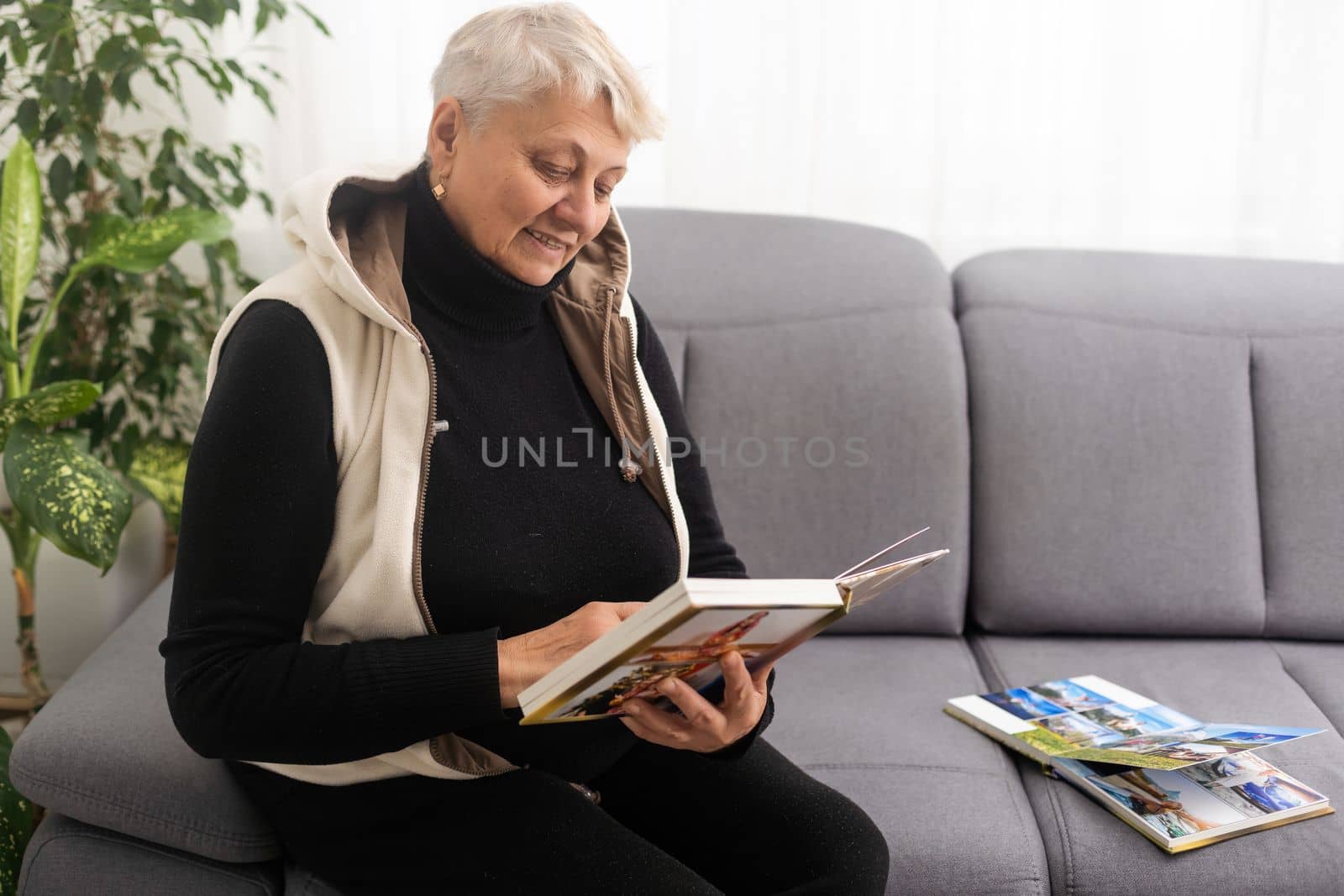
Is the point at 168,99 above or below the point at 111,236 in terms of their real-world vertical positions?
above

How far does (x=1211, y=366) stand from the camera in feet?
6.29

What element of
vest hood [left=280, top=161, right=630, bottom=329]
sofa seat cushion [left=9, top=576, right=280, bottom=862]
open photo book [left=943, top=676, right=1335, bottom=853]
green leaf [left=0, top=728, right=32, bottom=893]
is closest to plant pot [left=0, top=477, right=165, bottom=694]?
green leaf [left=0, top=728, right=32, bottom=893]

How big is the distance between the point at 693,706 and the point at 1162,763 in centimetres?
60

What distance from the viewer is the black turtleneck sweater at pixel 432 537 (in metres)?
1.03

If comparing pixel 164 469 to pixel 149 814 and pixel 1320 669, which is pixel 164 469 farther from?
pixel 1320 669

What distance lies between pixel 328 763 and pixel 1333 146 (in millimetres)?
2094

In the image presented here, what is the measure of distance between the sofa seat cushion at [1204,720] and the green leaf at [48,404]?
1.33 metres

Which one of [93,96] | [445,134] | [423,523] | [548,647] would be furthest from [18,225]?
[548,647]

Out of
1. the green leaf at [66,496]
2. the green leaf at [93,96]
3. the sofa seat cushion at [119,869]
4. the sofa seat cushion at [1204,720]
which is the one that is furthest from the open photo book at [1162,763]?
the green leaf at [93,96]

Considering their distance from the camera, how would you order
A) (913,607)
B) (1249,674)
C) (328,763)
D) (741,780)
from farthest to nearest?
1. (913,607)
2. (1249,674)
3. (741,780)
4. (328,763)

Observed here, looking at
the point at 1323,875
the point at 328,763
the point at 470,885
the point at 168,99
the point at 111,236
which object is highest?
the point at 168,99

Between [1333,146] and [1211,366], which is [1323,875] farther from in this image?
[1333,146]

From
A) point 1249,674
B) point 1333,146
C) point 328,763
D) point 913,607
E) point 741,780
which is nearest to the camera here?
point 328,763

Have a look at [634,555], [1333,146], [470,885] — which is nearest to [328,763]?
[470,885]
